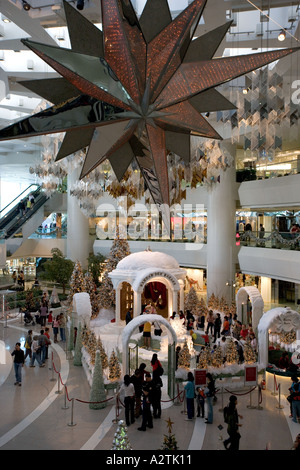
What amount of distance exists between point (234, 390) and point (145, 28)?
8.62 metres

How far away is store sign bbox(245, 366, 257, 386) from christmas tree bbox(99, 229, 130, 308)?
25.2ft

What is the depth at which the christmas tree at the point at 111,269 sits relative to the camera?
54.9ft

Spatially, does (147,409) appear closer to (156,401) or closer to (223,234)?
(156,401)

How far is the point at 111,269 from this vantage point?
56.7ft

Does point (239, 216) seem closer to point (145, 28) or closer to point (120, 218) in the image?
point (120, 218)

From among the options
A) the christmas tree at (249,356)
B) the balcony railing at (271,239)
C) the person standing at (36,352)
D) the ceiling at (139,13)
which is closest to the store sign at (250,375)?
the christmas tree at (249,356)

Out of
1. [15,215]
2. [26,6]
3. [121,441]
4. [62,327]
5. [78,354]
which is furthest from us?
[15,215]

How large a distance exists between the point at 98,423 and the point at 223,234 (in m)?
13.0

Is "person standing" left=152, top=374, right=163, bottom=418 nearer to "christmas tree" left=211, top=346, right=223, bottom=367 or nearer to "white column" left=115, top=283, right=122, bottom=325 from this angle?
"christmas tree" left=211, top=346, right=223, bottom=367

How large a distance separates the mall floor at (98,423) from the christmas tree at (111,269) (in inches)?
235

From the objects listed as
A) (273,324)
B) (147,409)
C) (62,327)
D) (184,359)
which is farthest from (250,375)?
(62,327)

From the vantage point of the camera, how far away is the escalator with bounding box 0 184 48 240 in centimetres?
2348

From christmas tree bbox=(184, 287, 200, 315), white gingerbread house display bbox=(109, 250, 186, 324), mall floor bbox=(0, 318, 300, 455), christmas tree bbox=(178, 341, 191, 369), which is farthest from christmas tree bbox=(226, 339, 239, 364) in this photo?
christmas tree bbox=(184, 287, 200, 315)

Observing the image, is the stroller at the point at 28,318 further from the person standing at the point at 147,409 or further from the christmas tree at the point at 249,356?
the person standing at the point at 147,409
